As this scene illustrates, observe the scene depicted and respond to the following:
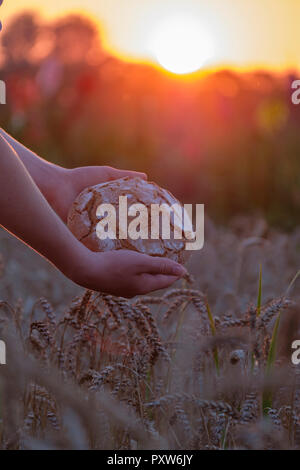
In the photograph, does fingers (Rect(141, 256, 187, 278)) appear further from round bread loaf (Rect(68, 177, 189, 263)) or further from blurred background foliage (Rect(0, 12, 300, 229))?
blurred background foliage (Rect(0, 12, 300, 229))

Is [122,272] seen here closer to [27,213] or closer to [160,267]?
[160,267]

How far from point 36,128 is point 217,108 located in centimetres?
219

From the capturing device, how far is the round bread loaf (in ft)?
5.79

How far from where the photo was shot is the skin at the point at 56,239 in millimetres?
1345

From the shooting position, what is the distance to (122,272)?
155cm

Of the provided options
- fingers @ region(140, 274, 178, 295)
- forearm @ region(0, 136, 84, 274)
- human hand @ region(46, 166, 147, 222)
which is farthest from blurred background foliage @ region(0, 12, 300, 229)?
forearm @ region(0, 136, 84, 274)

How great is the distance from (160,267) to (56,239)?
1.04 feet

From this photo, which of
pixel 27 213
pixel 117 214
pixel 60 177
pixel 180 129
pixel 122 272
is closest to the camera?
pixel 27 213

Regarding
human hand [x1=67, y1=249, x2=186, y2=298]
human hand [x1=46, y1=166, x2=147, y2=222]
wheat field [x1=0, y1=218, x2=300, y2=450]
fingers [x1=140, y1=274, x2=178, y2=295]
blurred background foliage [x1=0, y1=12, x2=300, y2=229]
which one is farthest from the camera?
blurred background foliage [x1=0, y1=12, x2=300, y2=229]

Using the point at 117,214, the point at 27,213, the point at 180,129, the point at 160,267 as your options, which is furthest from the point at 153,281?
the point at 180,129

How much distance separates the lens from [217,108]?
7684 mm

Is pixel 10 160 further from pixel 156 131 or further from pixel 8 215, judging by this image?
pixel 156 131

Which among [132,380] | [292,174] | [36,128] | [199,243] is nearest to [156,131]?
[36,128]

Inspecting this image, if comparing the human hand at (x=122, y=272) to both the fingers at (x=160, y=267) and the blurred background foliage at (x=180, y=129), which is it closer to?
the fingers at (x=160, y=267)
